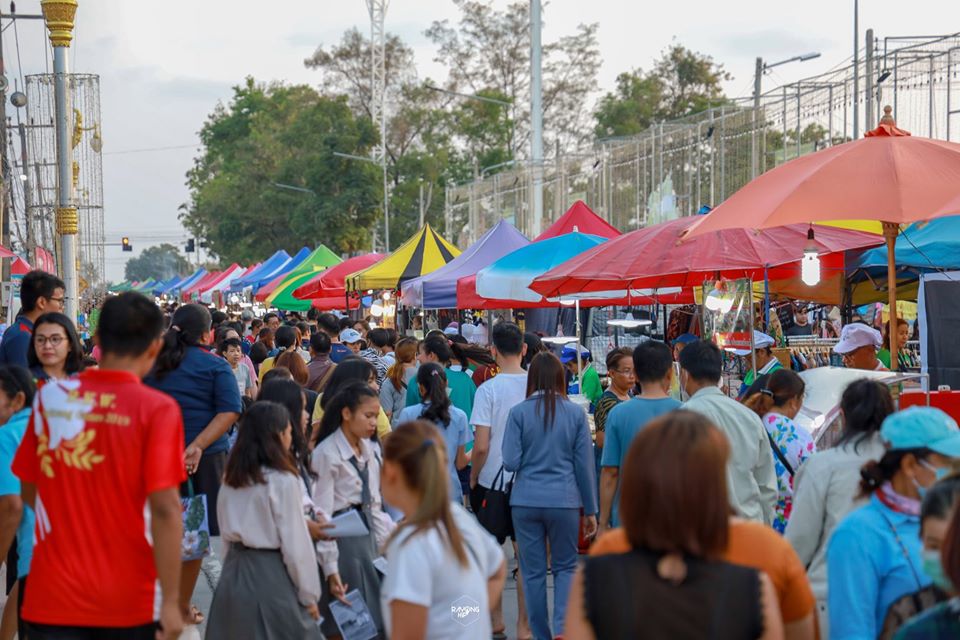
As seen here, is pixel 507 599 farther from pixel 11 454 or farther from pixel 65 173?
pixel 65 173

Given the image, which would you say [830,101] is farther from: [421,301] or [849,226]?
[849,226]

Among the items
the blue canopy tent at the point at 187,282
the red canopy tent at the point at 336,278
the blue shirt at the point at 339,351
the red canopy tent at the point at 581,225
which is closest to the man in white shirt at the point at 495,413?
the blue shirt at the point at 339,351

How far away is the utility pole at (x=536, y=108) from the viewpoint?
34500 millimetres

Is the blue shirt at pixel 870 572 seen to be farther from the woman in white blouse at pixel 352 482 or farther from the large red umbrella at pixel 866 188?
the large red umbrella at pixel 866 188

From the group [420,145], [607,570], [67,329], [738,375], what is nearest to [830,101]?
[738,375]

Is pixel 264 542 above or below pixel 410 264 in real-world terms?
below

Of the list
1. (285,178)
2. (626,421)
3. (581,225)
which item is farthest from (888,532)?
(285,178)

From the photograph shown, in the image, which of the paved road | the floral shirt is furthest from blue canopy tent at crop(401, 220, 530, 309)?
the floral shirt

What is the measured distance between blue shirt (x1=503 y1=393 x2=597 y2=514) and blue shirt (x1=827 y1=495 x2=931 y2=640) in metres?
3.66

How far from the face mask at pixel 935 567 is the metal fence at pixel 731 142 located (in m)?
18.3

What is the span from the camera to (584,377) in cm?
1152

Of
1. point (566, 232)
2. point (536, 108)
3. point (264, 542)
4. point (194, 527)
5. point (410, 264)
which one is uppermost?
point (536, 108)

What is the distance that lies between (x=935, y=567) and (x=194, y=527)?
4.10 metres

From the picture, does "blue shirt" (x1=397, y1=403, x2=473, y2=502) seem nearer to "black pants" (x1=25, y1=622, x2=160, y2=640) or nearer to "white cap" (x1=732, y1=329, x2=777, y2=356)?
"white cap" (x1=732, y1=329, x2=777, y2=356)
